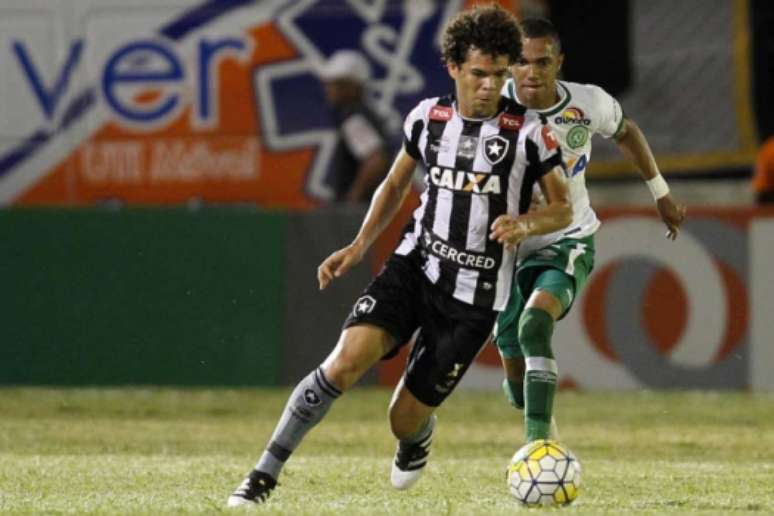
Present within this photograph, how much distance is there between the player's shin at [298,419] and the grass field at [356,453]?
0.19m

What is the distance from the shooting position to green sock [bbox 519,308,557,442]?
8805 millimetres

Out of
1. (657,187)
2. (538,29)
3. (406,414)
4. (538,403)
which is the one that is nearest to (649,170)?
(657,187)

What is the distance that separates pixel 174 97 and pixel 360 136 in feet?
5.46

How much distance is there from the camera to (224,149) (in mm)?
16062

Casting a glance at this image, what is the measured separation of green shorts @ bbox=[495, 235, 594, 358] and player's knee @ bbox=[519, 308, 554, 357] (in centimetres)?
18

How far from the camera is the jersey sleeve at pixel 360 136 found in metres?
15.7

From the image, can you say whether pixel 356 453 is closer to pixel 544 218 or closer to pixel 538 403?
pixel 538 403

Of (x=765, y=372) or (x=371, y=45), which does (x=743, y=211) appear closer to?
(x=765, y=372)

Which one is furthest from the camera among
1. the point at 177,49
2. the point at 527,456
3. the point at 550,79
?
the point at 177,49

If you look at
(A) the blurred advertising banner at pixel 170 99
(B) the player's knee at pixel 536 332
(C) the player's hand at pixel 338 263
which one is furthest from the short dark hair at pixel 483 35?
(A) the blurred advertising banner at pixel 170 99

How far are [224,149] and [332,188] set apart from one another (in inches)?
37.5

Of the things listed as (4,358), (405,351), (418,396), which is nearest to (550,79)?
(418,396)

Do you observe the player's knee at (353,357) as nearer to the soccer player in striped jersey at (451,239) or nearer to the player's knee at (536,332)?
the soccer player in striped jersey at (451,239)

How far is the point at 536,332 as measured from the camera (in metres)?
9.03
